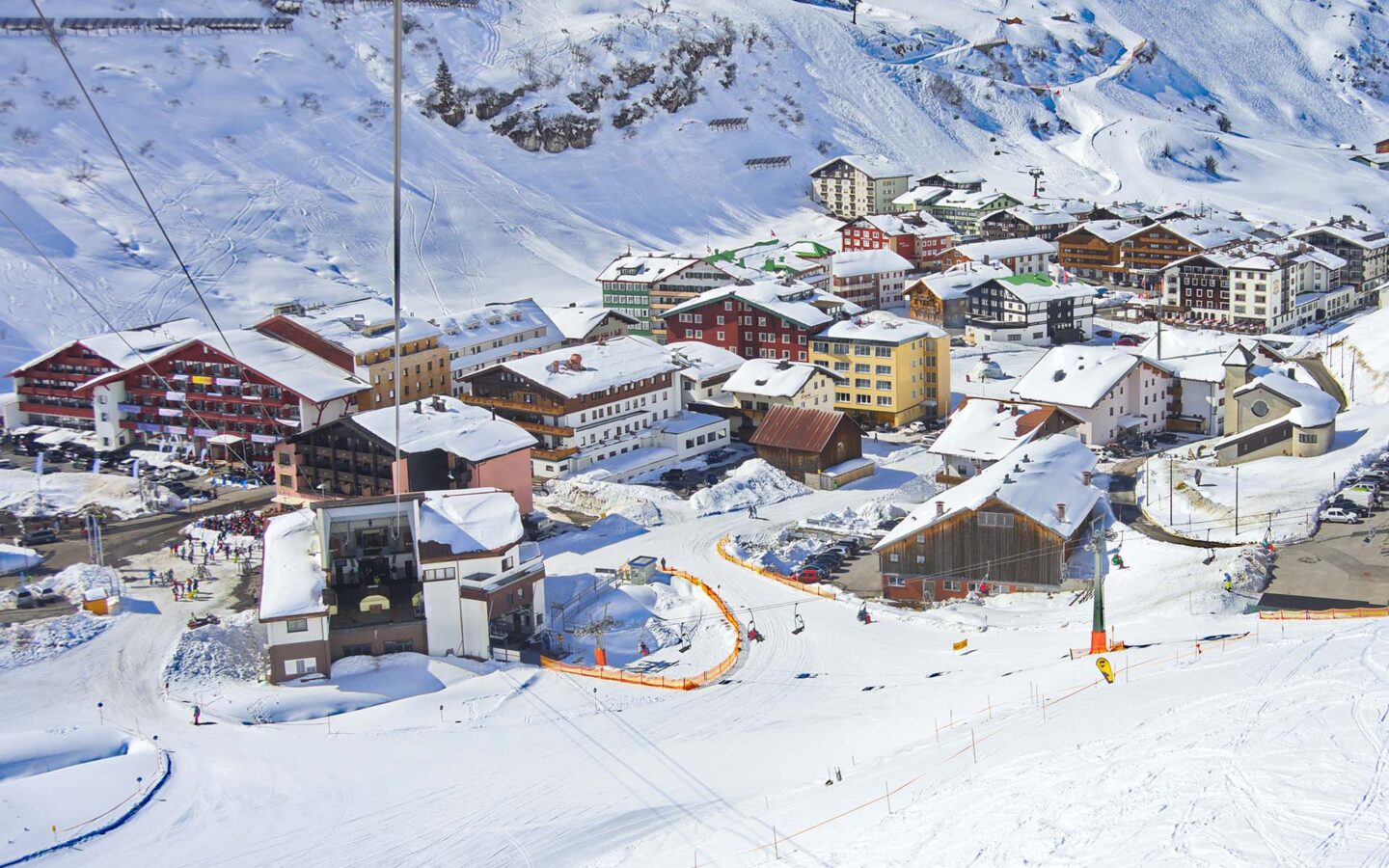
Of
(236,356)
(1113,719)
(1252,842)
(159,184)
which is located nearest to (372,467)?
(236,356)

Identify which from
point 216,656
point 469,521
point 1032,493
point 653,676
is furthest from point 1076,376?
point 216,656

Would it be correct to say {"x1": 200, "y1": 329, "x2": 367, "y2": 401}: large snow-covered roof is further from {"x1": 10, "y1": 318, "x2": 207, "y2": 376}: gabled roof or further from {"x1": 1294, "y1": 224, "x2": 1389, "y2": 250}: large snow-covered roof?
{"x1": 1294, "y1": 224, "x2": 1389, "y2": 250}: large snow-covered roof

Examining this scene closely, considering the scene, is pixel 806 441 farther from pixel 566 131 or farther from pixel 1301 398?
pixel 566 131

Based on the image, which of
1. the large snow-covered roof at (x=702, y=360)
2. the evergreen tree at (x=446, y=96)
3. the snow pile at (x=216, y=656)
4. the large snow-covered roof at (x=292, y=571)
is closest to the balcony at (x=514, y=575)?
the large snow-covered roof at (x=292, y=571)

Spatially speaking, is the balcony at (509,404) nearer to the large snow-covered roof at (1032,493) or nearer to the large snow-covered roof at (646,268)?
the large snow-covered roof at (1032,493)

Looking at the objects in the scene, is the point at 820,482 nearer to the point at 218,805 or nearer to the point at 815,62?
the point at 218,805

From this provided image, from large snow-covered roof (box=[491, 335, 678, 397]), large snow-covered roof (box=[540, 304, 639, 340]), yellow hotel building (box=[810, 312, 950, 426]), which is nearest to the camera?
large snow-covered roof (box=[491, 335, 678, 397])

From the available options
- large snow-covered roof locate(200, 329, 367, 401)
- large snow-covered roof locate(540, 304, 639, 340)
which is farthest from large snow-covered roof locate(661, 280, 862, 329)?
large snow-covered roof locate(200, 329, 367, 401)
